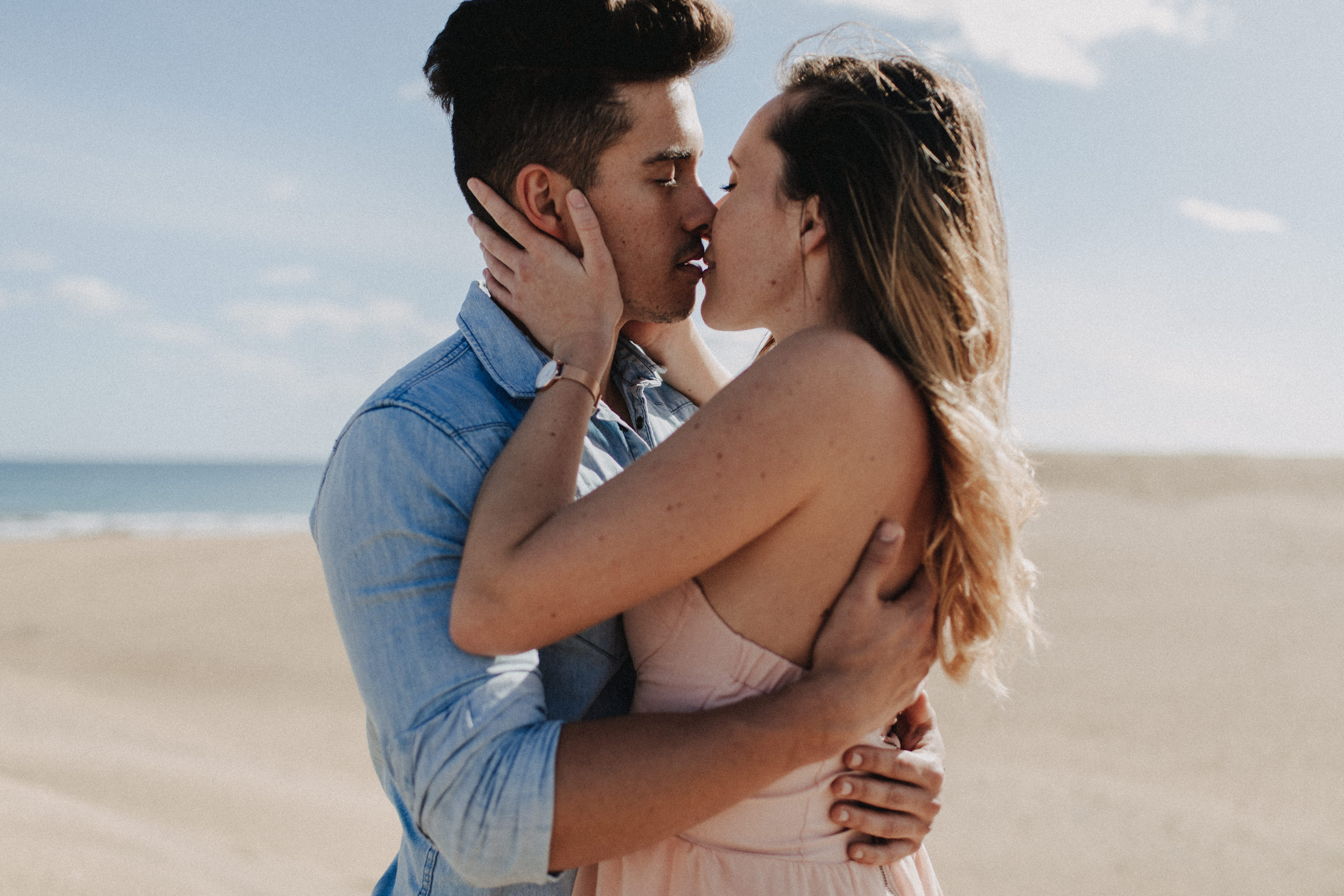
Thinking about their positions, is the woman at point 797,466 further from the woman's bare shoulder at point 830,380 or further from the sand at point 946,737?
the sand at point 946,737

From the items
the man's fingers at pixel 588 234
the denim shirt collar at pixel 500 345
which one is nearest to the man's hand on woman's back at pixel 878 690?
the denim shirt collar at pixel 500 345

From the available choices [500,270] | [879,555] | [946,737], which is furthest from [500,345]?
[946,737]

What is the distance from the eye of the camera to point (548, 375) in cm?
207

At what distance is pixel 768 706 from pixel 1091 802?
750 centimetres

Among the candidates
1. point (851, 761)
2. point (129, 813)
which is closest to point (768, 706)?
point (851, 761)

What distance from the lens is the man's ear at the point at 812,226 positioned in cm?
233

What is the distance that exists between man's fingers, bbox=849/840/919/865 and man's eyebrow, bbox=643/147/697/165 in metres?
1.69

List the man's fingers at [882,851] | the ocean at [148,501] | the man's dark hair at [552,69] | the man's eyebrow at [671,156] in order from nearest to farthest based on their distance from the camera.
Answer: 1. the man's fingers at [882,851]
2. the man's dark hair at [552,69]
3. the man's eyebrow at [671,156]
4. the ocean at [148,501]

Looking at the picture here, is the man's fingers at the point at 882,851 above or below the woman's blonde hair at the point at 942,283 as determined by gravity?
below

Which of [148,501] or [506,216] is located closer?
[506,216]

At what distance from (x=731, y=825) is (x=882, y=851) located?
13.5 inches

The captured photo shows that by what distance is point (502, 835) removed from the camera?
1.67 meters

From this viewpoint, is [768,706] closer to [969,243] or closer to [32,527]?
[969,243]

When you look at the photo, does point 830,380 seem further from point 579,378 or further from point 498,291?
point 498,291
